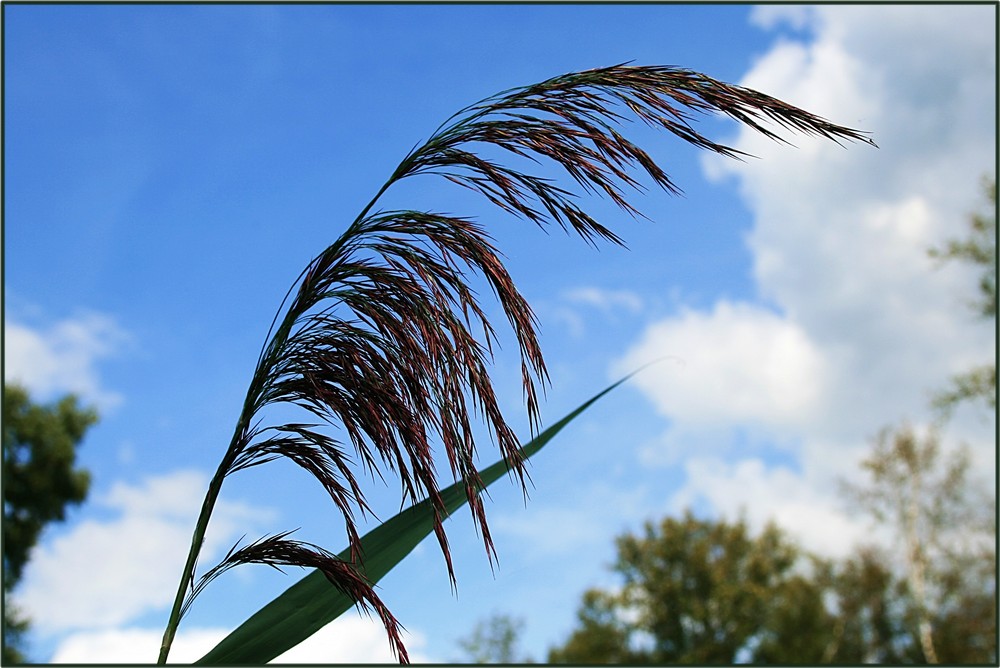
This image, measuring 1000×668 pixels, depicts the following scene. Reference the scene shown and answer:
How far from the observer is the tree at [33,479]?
44.8 feet

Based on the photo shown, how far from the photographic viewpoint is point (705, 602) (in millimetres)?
22516

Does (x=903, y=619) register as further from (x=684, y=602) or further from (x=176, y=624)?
(x=176, y=624)

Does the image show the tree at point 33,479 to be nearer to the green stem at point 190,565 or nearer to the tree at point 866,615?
the green stem at point 190,565

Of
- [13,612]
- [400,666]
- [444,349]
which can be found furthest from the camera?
[13,612]

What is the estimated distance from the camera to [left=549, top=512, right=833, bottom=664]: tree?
72.9 feet

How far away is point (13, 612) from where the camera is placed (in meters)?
13.6

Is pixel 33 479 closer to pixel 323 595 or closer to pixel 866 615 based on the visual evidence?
pixel 323 595

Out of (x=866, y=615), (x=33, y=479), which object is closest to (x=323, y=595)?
(x=33, y=479)

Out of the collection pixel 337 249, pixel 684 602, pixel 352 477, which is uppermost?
pixel 684 602

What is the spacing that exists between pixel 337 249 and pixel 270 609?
61 centimetres

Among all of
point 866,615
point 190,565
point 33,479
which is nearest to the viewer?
point 190,565

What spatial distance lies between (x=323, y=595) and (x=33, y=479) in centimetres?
1409

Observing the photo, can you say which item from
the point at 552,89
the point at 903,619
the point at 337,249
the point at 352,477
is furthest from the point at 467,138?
the point at 903,619

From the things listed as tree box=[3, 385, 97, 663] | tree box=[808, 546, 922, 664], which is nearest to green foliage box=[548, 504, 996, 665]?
tree box=[808, 546, 922, 664]
